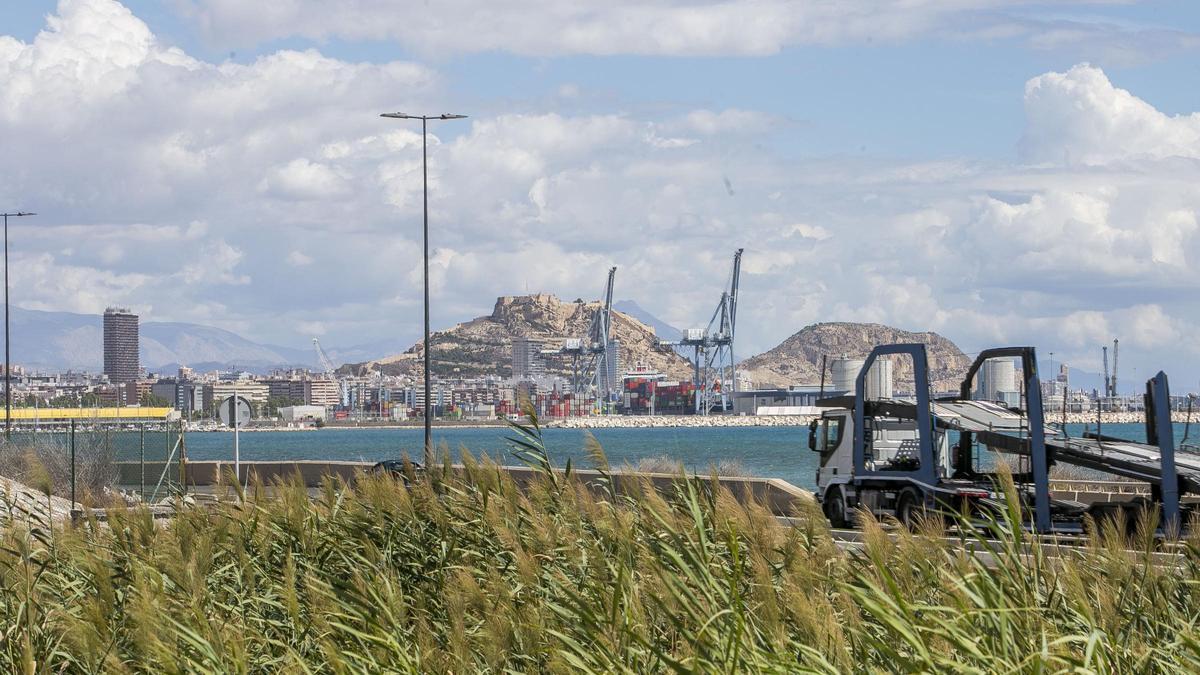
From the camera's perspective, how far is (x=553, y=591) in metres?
8.44

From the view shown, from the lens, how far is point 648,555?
7828 millimetres

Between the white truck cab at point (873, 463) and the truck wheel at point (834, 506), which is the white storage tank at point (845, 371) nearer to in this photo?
the white truck cab at point (873, 463)

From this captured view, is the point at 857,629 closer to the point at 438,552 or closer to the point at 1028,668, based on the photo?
the point at 1028,668

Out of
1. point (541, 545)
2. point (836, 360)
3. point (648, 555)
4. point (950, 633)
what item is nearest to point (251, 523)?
point (541, 545)

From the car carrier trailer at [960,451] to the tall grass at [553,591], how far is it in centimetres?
1191

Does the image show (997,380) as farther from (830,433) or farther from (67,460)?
(67,460)

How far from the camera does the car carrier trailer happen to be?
825 inches

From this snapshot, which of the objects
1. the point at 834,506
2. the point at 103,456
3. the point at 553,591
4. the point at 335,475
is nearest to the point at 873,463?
the point at 834,506

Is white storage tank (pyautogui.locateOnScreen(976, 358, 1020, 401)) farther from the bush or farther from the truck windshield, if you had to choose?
the bush

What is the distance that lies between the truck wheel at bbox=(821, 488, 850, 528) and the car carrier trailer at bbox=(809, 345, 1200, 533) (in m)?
0.02

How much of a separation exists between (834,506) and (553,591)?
18.6m

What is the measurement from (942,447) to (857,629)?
18.4 meters

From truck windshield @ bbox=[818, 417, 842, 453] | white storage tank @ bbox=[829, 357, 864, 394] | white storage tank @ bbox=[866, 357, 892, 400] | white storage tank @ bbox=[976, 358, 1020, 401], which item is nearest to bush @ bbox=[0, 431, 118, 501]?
truck windshield @ bbox=[818, 417, 842, 453]

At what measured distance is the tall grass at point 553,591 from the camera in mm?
6500
